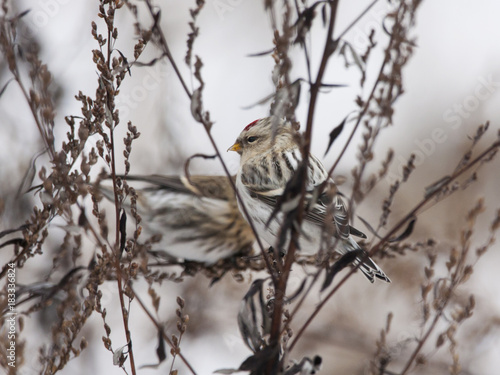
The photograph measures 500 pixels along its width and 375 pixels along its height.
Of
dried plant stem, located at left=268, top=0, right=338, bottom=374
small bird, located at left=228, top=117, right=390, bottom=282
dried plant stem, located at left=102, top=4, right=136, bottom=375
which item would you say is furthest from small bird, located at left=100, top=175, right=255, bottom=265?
dried plant stem, located at left=268, top=0, right=338, bottom=374

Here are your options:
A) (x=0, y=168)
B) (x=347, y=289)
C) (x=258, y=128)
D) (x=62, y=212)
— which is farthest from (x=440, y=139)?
(x=62, y=212)

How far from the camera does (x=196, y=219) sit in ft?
10.3

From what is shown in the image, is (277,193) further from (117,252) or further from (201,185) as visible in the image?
(201,185)

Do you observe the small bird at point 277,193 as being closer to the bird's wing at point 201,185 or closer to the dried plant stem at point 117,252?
the dried plant stem at point 117,252

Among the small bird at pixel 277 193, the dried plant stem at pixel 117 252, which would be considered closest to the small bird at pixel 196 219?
the small bird at pixel 277 193

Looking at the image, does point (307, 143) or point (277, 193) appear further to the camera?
point (277, 193)

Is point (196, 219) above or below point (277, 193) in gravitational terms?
above

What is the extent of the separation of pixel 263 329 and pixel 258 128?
4.47 ft

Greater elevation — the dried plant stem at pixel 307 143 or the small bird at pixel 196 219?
the small bird at pixel 196 219

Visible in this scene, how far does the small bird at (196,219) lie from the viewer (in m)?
2.99

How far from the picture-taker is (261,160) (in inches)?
83.4

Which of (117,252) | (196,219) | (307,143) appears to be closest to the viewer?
(307,143)

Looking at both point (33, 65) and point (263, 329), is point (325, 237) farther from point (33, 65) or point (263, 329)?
point (33, 65)

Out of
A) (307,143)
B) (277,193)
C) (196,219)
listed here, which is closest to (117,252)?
(307,143)
